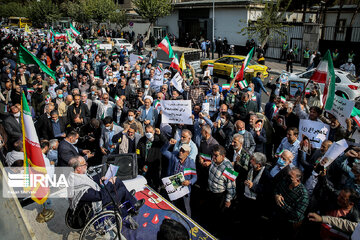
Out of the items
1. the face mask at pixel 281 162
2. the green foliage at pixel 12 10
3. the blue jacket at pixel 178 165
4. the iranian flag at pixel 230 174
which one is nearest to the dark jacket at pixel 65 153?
the blue jacket at pixel 178 165

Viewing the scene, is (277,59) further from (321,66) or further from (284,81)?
(321,66)

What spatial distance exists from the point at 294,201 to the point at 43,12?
49435 millimetres

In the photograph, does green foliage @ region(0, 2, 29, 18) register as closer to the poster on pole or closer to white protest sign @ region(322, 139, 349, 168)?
the poster on pole

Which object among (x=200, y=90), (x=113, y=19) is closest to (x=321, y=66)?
(x=200, y=90)

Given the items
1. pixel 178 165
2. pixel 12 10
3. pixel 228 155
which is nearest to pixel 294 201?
pixel 228 155

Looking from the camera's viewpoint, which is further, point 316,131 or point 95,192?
point 316,131

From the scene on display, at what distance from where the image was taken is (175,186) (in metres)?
4.70

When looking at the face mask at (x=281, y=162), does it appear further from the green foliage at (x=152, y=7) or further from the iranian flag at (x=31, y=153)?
the green foliage at (x=152, y=7)

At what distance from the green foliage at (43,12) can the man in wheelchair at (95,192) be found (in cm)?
4642

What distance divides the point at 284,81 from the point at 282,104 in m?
3.71

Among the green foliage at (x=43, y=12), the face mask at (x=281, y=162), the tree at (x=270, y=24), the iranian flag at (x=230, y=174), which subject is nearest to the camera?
the face mask at (x=281, y=162)

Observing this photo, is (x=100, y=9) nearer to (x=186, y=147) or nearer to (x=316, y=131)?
(x=186, y=147)

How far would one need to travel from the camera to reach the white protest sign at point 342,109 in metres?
5.30

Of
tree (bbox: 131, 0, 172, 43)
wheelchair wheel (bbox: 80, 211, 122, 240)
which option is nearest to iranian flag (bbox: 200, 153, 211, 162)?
wheelchair wheel (bbox: 80, 211, 122, 240)
